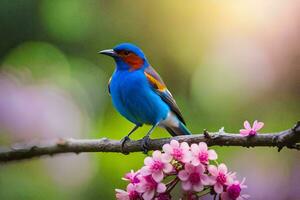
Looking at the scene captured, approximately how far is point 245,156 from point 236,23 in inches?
29.8

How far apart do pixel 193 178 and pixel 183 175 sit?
0.03m

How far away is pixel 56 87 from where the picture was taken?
3.01 metres

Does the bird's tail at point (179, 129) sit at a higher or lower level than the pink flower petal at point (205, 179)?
lower

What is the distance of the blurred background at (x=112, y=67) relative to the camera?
280 centimetres

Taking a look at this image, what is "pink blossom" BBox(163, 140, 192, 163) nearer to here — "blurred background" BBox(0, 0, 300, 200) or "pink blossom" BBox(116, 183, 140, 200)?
"pink blossom" BBox(116, 183, 140, 200)

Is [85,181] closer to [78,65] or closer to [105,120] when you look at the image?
[105,120]

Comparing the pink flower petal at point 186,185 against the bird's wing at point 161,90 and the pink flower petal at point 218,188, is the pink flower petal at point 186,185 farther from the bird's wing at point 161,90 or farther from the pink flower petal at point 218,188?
the bird's wing at point 161,90

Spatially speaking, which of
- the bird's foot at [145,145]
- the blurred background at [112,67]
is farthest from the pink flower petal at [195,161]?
the blurred background at [112,67]

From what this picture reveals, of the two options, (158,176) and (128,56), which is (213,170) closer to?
(158,176)

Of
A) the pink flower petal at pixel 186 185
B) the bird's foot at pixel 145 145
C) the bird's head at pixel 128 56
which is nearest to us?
the pink flower petal at pixel 186 185

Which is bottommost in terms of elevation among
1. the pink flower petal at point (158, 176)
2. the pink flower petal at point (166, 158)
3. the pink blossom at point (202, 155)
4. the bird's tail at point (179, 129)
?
the bird's tail at point (179, 129)

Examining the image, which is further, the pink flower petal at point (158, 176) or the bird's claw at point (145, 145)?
the bird's claw at point (145, 145)

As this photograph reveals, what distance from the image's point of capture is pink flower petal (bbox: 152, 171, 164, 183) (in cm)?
142

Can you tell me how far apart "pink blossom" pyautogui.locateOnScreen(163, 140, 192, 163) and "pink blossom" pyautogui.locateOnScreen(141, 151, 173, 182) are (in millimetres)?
12
